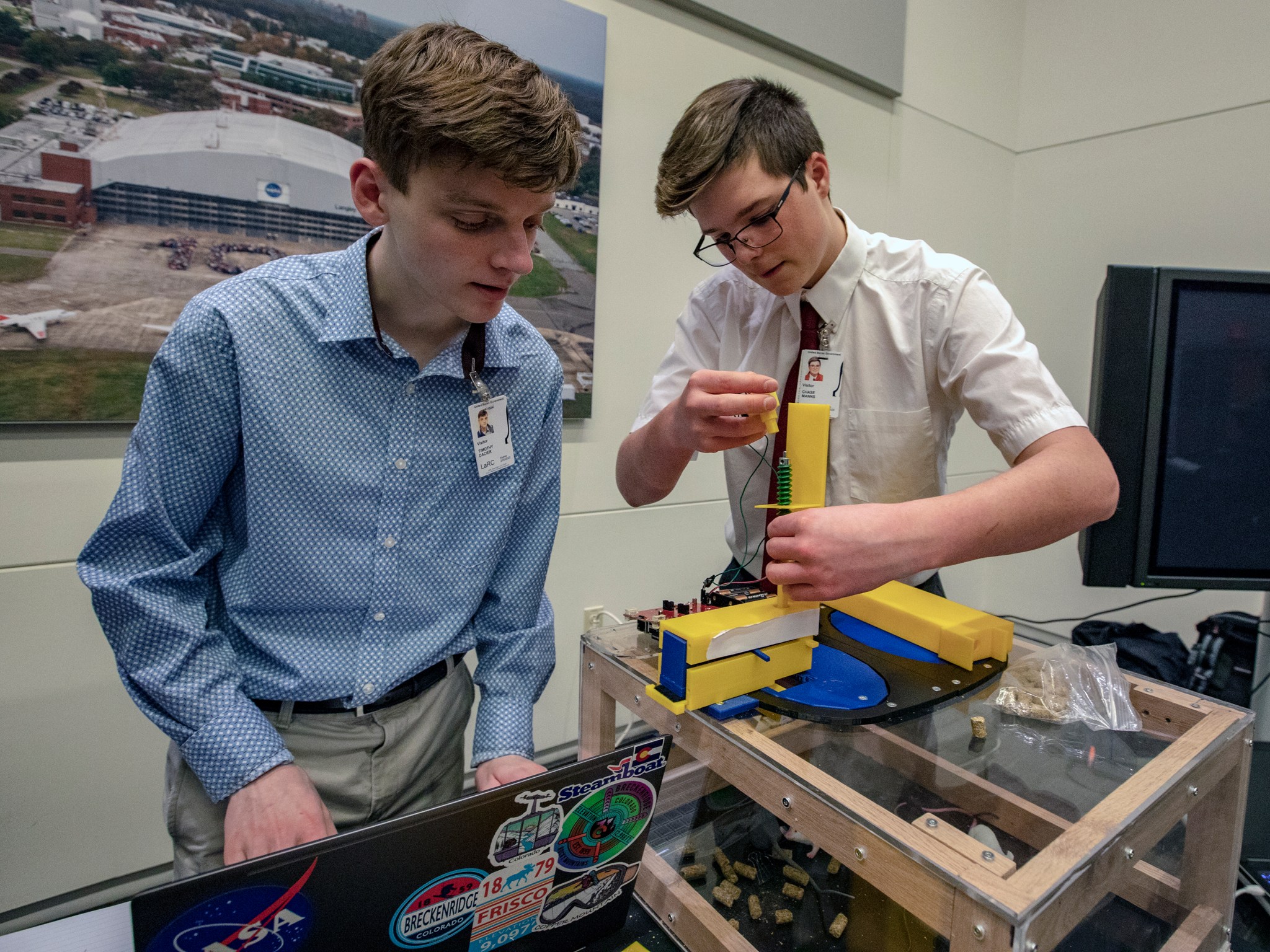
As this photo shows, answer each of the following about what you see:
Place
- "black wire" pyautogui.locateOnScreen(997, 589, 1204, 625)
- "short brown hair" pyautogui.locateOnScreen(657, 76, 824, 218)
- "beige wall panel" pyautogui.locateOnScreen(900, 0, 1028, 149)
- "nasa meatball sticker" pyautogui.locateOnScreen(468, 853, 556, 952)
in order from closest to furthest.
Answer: "nasa meatball sticker" pyautogui.locateOnScreen(468, 853, 556, 952), "short brown hair" pyautogui.locateOnScreen(657, 76, 824, 218), "black wire" pyautogui.locateOnScreen(997, 589, 1204, 625), "beige wall panel" pyautogui.locateOnScreen(900, 0, 1028, 149)

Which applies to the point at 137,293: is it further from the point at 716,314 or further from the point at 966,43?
the point at 966,43

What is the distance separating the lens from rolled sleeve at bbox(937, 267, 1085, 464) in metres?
1.02

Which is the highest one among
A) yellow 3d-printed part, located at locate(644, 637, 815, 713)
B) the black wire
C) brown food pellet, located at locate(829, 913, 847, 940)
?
yellow 3d-printed part, located at locate(644, 637, 815, 713)

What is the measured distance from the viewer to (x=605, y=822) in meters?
0.61

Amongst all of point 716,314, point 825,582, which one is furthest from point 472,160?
point 716,314

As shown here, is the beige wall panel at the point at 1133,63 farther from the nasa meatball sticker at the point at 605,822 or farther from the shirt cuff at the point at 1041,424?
the nasa meatball sticker at the point at 605,822

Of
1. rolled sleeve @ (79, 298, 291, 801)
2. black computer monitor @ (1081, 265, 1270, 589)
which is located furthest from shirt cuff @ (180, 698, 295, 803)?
black computer monitor @ (1081, 265, 1270, 589)

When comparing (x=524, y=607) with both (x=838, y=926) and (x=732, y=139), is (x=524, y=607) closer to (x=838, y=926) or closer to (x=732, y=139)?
(x=838, y=926)

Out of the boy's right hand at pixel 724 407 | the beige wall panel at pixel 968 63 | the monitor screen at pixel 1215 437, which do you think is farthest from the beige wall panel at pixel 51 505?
the beige wall panel at pixel 968 63

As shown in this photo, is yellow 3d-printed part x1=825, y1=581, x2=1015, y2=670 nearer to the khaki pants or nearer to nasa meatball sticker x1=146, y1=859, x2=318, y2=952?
the khaki pants

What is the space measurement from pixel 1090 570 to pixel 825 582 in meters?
0.96

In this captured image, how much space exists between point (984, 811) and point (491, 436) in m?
0.68

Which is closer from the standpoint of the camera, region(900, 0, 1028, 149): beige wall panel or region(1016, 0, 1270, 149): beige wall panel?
region(1016, 0, 1270, 149): beige wall panel

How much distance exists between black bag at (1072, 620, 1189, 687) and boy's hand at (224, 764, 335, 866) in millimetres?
1908
